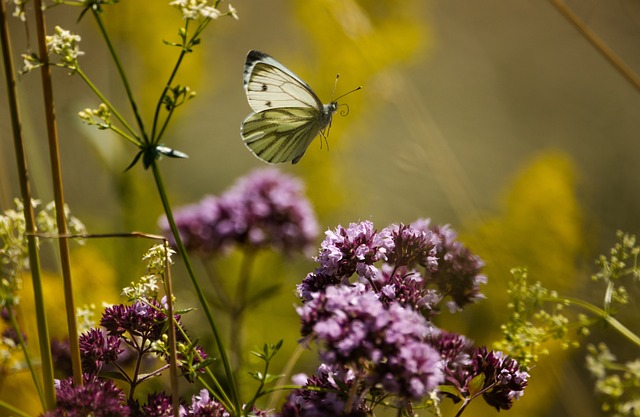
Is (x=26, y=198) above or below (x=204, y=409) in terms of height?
above

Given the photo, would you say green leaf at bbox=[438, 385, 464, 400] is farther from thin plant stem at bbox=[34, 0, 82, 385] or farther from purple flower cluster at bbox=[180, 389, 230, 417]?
thin plant stem at bbox=[34, 0, 82, 385]

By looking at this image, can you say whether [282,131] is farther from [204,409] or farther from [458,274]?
[204,409]

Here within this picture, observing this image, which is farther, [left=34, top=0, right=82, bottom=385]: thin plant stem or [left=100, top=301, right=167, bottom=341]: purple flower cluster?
[left=100, top=301, right=167, bottom=341]: purple flower cluster

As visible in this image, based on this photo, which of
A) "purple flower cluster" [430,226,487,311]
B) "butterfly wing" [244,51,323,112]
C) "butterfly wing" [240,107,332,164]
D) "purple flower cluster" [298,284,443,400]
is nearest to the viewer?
"purple flower cluster" [298,284,443,400]

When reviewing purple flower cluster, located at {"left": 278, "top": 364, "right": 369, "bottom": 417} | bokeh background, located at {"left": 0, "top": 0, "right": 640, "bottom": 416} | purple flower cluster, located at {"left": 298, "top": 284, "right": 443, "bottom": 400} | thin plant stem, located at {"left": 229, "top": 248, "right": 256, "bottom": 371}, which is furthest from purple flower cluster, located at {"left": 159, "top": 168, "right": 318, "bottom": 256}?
purple flower cluster, located at {"left": 298, "top": 284, "right": 443, "bottom": 400}

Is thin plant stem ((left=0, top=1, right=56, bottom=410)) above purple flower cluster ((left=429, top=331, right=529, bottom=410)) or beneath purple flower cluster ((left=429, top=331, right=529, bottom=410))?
above

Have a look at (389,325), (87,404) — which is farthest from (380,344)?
(87,404)

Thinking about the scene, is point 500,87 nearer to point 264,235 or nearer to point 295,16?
point 295,16
